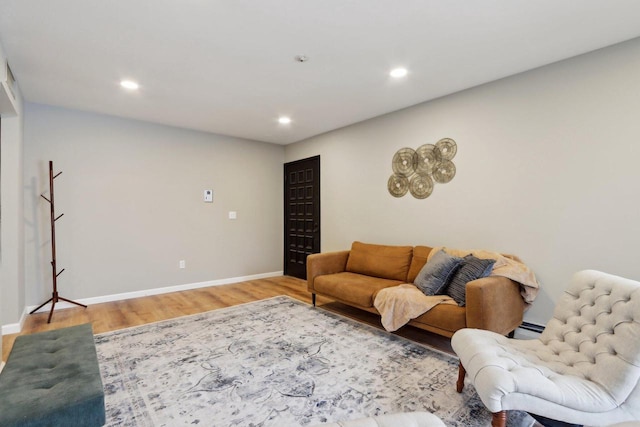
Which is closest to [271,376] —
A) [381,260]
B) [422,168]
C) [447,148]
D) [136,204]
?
[381,260]

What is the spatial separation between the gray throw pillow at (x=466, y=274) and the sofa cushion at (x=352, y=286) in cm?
72

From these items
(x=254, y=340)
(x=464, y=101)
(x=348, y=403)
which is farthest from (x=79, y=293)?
(x=464, y=101)

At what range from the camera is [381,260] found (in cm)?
370

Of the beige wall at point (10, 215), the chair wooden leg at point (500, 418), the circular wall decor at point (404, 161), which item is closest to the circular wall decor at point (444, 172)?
the circular wall decor at point (404, 161)

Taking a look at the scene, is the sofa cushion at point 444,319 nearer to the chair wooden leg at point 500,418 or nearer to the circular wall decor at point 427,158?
the chair wooden leg at point 500,418

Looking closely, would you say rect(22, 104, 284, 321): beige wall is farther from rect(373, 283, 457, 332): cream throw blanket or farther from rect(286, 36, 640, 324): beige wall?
rect(373, 283, 457, 332): cream throw blanket

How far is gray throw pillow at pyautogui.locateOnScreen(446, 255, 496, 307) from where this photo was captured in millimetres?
2550

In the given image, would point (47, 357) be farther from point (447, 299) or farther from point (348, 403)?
point (447, 299)

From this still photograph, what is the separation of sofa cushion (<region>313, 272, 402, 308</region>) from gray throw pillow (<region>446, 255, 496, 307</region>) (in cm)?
72

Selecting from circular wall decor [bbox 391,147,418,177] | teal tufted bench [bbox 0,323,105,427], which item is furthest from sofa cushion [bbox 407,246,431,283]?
teal tufted bench [bbox 0,323,105,427]

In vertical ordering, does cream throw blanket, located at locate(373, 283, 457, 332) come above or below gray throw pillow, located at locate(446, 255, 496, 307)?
below

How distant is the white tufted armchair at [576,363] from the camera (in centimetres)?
136

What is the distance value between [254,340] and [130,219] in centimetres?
275

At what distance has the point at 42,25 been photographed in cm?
212
